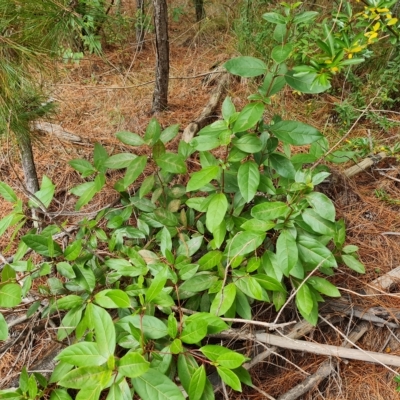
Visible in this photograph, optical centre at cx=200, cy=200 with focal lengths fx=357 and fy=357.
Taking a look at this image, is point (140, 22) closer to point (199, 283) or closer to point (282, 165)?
point (282, 165)

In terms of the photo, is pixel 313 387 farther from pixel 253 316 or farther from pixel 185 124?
pixel 185 124

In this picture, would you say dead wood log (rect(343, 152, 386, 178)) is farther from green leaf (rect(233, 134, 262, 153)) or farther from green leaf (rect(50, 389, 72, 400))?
green leaf (rect(50, 389, 72, 400))

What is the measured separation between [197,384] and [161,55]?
2.01 m

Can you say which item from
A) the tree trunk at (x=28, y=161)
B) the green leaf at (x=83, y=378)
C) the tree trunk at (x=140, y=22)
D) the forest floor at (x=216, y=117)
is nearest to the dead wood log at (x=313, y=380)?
the forest floor at (x=216, y=117)

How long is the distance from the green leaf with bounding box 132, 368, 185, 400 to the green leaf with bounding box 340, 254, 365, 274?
0.87 meters

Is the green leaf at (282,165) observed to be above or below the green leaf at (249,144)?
below

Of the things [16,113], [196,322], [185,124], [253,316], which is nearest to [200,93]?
[185,124]

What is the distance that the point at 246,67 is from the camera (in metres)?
1.23

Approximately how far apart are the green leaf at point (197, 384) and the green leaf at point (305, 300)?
0.44 metres

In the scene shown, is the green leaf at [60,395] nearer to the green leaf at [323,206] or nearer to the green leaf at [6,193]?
the green leaf at [6,193]

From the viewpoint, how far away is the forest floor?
1460mm

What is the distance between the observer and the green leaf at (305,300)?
51.1 inches

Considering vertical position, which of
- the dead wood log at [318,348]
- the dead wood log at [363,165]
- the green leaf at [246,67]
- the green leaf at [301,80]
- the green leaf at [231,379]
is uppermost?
the green leaf at [246,67]

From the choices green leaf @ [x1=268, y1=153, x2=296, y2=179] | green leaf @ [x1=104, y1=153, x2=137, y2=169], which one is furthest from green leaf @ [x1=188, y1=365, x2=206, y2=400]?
green leaf @ [x1=104, y1=153, x2=137, y2=169]
